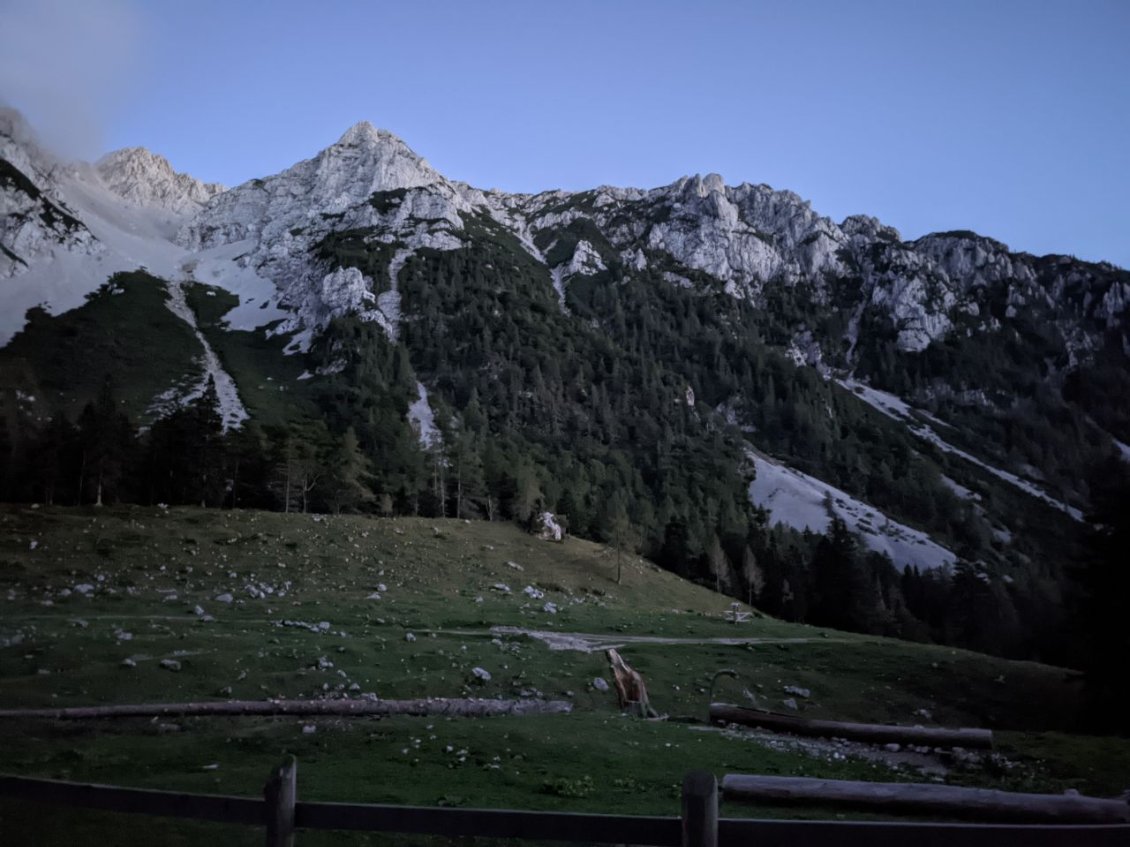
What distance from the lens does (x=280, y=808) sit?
6945 millimetres

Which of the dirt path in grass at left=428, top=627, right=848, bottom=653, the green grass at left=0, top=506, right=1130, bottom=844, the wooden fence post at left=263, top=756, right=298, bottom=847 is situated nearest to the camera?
the wooden fence post at left=263, top=756, right=298, bottom=847

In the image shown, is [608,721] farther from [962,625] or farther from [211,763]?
[962,625]

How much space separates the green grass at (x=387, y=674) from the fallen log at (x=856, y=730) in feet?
6.07

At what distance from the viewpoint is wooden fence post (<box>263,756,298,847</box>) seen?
6902mm

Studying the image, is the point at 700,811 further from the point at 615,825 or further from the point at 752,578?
the point at 752,578

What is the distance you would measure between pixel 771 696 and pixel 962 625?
245 feet

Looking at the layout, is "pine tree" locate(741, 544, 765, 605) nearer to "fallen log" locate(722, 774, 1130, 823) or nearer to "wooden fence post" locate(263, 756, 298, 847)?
"fallen log" locate(722, 774, 1130, 823)

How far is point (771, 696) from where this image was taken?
42.5 meters

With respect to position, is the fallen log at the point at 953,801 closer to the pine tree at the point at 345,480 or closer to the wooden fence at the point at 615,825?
the wooden fence at the point at 615,825

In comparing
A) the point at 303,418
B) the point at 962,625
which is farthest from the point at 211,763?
the point at 303,418

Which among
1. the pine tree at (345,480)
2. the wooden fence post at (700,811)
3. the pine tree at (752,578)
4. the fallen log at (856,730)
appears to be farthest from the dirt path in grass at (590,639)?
the pine tree at (345,480)

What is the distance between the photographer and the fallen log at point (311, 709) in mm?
22828

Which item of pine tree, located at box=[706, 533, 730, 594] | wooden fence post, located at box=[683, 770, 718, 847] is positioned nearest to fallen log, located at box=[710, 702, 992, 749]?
wooden fence post, located at box=[683, 770, 718, 847]

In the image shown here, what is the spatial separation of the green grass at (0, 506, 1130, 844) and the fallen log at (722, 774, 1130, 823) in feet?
9.69
